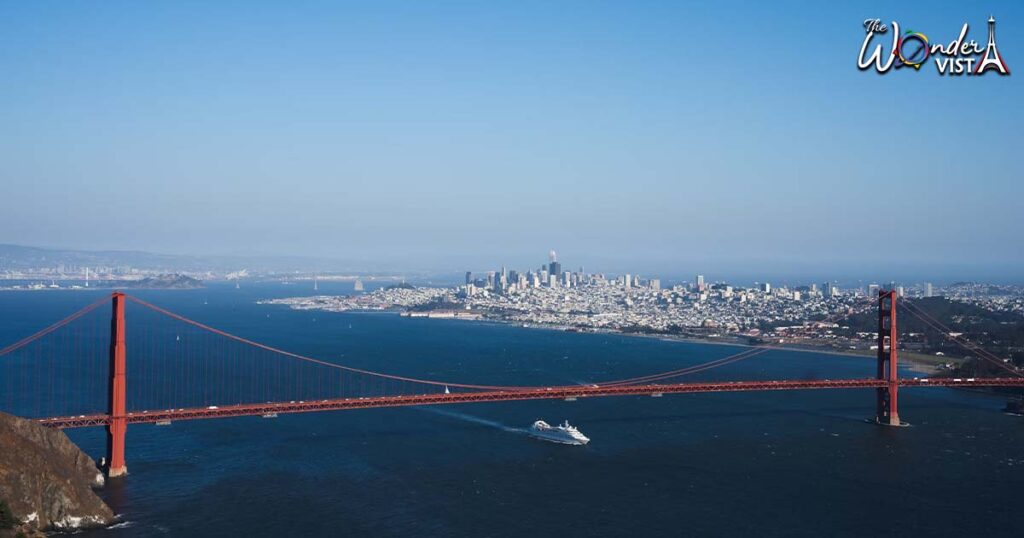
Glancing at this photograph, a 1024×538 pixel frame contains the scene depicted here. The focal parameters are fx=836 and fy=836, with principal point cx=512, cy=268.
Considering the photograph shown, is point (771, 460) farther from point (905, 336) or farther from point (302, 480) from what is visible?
point (905, 336)

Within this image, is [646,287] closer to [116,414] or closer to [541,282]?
[541,282]

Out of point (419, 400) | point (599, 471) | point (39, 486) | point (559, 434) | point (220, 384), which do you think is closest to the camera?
point (39, 486)

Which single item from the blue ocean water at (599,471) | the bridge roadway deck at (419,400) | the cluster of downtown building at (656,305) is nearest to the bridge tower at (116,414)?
the bridge roadway deck at (419,400)

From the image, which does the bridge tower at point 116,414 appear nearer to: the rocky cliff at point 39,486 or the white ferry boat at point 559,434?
the rocky cliff at point 39,486

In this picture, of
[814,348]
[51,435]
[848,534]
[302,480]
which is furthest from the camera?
[814,348]

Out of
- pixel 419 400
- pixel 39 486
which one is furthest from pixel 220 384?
pixel 39 486

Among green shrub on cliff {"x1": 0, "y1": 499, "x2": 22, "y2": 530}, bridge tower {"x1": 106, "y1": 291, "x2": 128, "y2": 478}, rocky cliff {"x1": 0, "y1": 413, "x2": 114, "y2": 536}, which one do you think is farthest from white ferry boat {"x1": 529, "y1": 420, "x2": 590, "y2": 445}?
green shrub on cliff {"x1": 0, "y1": 499, "x2": 22, "y2": 530}

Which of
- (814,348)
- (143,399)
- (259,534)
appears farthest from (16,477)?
(814,348)
